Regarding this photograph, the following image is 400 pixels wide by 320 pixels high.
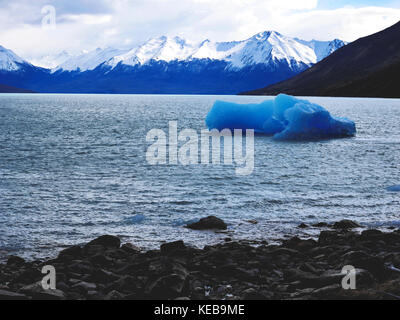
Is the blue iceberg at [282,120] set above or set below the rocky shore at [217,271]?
above

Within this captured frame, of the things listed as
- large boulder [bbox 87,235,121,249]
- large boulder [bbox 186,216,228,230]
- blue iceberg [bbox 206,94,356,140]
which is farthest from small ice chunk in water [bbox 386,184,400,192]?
blue iceberg [bbox 206,94,356,140]

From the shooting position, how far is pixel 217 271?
37.0 ft

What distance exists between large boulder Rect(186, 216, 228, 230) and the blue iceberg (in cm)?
2431

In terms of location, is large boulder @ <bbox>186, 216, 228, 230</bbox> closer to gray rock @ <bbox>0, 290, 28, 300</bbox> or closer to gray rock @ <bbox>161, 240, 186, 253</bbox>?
A: gray rock @ <bbox>161, 240, 186, 253</bbox>

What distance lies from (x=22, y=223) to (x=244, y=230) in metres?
7.36

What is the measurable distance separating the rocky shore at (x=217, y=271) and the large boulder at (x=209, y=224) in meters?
2.35

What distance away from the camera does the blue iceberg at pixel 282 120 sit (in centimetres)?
4050

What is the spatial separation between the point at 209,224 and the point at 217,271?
195 inches

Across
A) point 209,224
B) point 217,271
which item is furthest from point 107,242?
point 217,271

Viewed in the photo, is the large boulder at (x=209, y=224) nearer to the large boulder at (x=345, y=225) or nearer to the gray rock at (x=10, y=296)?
the large boulder at (x=345, y=225)

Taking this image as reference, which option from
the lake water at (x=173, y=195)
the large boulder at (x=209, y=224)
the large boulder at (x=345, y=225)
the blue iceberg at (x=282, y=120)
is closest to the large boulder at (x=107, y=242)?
the lake water at (x=173, y=195)

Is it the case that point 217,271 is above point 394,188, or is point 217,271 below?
below

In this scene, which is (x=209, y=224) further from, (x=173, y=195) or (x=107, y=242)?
(x=173, y=195)

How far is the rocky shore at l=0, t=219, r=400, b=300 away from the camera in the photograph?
9742 millimetres
